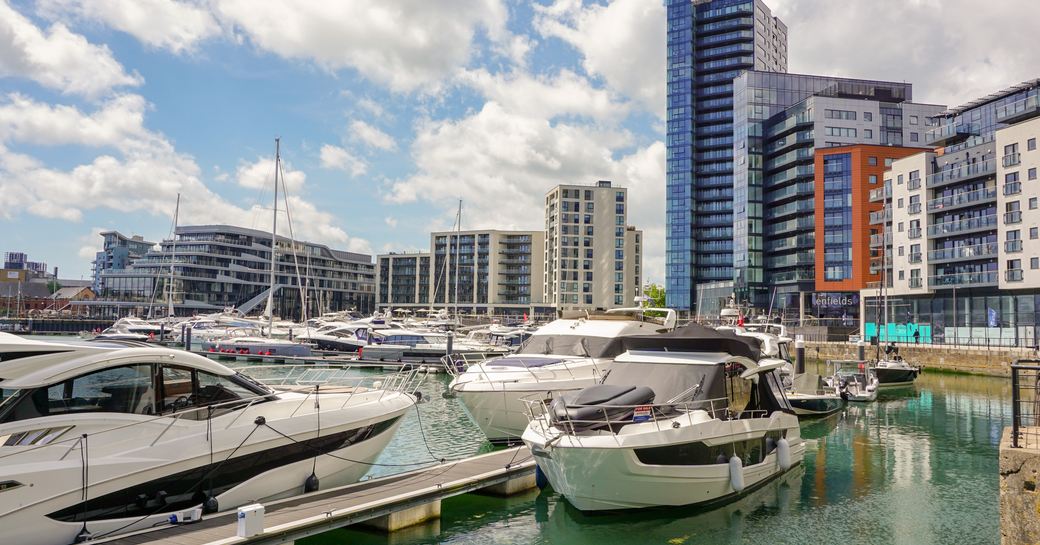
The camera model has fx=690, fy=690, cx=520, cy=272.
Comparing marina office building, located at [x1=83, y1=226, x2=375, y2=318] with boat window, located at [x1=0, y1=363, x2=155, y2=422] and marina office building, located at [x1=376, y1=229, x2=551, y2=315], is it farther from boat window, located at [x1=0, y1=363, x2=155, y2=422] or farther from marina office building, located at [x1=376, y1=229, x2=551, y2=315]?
boat window, located at [x1=0, y1=363, x2=155, y2=422]

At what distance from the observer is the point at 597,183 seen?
13338cm

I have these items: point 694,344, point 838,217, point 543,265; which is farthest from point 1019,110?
point 543,265

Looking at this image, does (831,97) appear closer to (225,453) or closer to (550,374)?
(550,374)

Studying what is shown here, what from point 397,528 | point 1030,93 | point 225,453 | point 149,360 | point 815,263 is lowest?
point 397,528

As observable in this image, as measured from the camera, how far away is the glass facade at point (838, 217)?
8106 centimetres

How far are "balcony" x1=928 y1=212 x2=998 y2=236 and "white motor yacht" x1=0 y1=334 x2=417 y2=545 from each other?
6148 centimetres

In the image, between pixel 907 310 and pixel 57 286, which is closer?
pixel 907 310

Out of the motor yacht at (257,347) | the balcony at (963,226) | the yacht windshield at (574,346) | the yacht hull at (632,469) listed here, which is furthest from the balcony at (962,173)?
the yacht hull at (632,469)

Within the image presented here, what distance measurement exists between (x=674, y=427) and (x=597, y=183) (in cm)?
12354

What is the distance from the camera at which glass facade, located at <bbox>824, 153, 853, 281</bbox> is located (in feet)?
266

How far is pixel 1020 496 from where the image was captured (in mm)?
7168

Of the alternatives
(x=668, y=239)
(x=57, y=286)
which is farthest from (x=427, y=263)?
(x=57, y=286)

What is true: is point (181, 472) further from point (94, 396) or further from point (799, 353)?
point (799, 353)

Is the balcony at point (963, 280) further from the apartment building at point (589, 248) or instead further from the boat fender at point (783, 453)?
the apartment building at point (589, 248)
